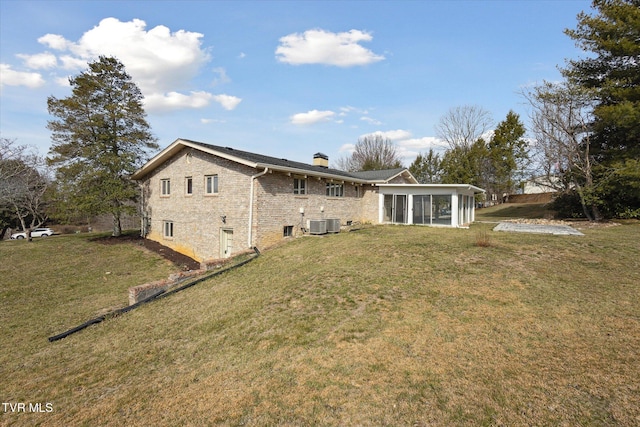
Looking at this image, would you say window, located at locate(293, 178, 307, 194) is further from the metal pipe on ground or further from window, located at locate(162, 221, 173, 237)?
window, located at locate(162, 221, 173, 237)

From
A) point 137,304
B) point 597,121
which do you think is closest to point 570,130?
point 597,121

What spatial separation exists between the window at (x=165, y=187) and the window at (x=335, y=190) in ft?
30.3

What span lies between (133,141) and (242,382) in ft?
68.6

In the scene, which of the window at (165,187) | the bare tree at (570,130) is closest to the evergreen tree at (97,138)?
the window at (165,187)

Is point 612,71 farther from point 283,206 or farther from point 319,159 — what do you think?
point 283,206

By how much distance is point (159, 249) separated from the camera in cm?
1672

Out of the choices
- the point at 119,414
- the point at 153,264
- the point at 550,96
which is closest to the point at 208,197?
the point at 153,264

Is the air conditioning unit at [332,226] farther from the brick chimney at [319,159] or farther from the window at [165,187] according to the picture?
the window at [165,187]

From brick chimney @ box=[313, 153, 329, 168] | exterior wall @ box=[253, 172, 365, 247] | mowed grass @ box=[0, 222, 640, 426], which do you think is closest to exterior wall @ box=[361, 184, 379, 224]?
exterior wall @ box=[253, 172, 365, 247]

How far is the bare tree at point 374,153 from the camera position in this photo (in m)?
44.1

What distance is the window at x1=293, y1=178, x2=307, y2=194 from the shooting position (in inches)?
560

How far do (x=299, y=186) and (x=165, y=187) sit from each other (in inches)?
342

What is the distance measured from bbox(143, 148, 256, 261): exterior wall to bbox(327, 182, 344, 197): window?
17.3ft

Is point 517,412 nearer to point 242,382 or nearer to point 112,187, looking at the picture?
point 242,382
